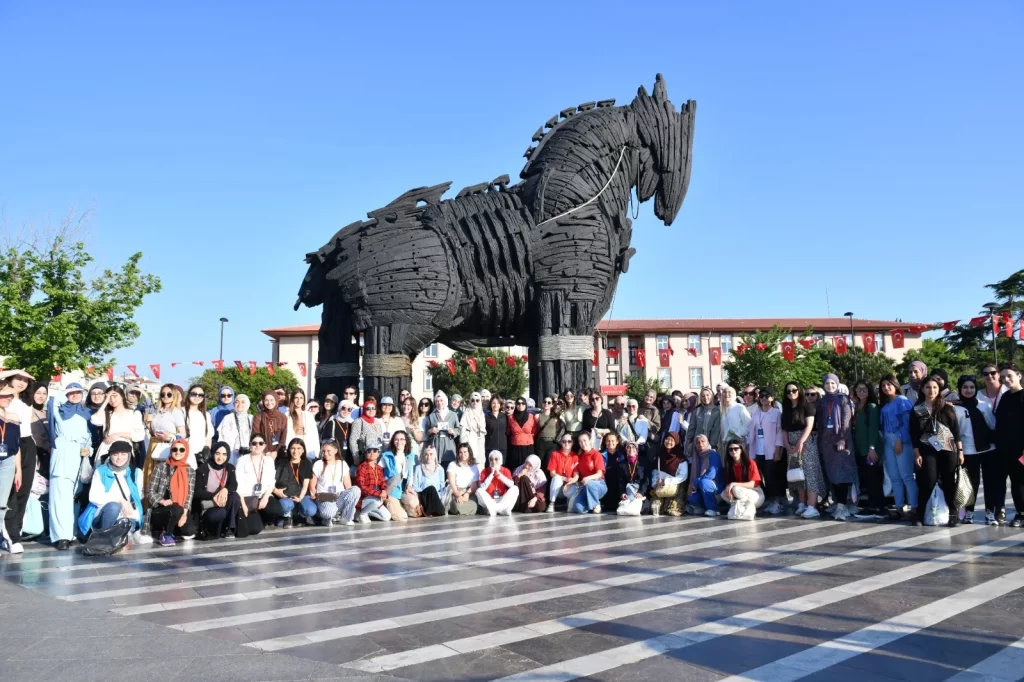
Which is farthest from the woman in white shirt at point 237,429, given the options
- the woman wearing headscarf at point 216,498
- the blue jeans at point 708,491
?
the blue jeans at point 708,491

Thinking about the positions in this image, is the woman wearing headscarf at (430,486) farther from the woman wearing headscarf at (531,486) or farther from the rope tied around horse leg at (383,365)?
the rope tied around horse leg at (383,365)

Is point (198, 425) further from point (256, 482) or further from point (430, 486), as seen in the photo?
point (430, 486)

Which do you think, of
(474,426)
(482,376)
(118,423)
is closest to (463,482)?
(474,426)

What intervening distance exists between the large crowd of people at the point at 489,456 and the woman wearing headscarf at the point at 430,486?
1.0 inches

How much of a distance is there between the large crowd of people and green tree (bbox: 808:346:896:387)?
36735mm

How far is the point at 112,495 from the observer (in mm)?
8148

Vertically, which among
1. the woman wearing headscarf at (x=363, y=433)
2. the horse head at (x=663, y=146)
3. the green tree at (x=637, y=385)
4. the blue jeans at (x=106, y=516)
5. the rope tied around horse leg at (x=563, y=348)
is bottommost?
the blue jeans at (x=106, y=516)

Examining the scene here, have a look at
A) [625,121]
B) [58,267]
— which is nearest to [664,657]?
[625,121]

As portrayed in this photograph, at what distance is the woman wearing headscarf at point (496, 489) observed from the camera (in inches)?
425

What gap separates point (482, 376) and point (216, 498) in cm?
3954

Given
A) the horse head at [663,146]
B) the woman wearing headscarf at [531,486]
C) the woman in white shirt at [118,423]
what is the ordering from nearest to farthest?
1. the woman in white shirt at [118,423]
2. the woman wearing headscarf at [531,486]
3. the horse head at [663,146]

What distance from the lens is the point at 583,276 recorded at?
47.9 ft

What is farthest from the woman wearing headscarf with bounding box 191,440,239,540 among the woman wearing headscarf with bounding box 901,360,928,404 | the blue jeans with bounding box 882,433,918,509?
the woman wearing headscarf with bounding box 901,360,928,404

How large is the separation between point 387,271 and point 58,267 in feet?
50.7
